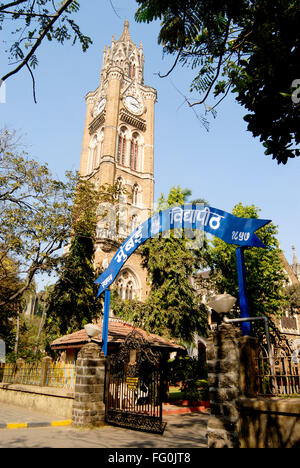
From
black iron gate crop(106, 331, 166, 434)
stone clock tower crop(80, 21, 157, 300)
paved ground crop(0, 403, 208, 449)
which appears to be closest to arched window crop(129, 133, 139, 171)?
stone clock tower crop(80, 21, 157, 300)

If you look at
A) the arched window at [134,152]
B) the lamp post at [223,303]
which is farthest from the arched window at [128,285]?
the lamp post at [223,303]

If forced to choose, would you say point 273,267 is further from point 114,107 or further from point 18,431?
point 114,107

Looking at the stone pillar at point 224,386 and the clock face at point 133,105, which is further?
the clock face at point 133,105

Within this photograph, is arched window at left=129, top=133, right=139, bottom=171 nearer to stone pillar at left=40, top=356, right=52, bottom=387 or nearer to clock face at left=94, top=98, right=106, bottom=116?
clock face at left=94, top=98, right=106, bottom=116

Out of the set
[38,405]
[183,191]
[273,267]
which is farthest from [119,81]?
[38,405]

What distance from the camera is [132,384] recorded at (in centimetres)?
952

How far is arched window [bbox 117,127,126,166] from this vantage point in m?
39.9

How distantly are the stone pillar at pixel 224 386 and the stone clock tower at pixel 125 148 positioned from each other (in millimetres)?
26224

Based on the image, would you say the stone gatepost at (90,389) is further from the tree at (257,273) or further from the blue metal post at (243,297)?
the tree at (257,273)

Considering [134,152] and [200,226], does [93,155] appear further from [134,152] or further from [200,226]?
[200,226]

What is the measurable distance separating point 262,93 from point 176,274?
53.1 ft

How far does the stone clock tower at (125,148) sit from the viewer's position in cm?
A: 3422

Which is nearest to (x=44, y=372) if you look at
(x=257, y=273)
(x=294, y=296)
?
(x=257, y=273)

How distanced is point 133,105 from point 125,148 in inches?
272
